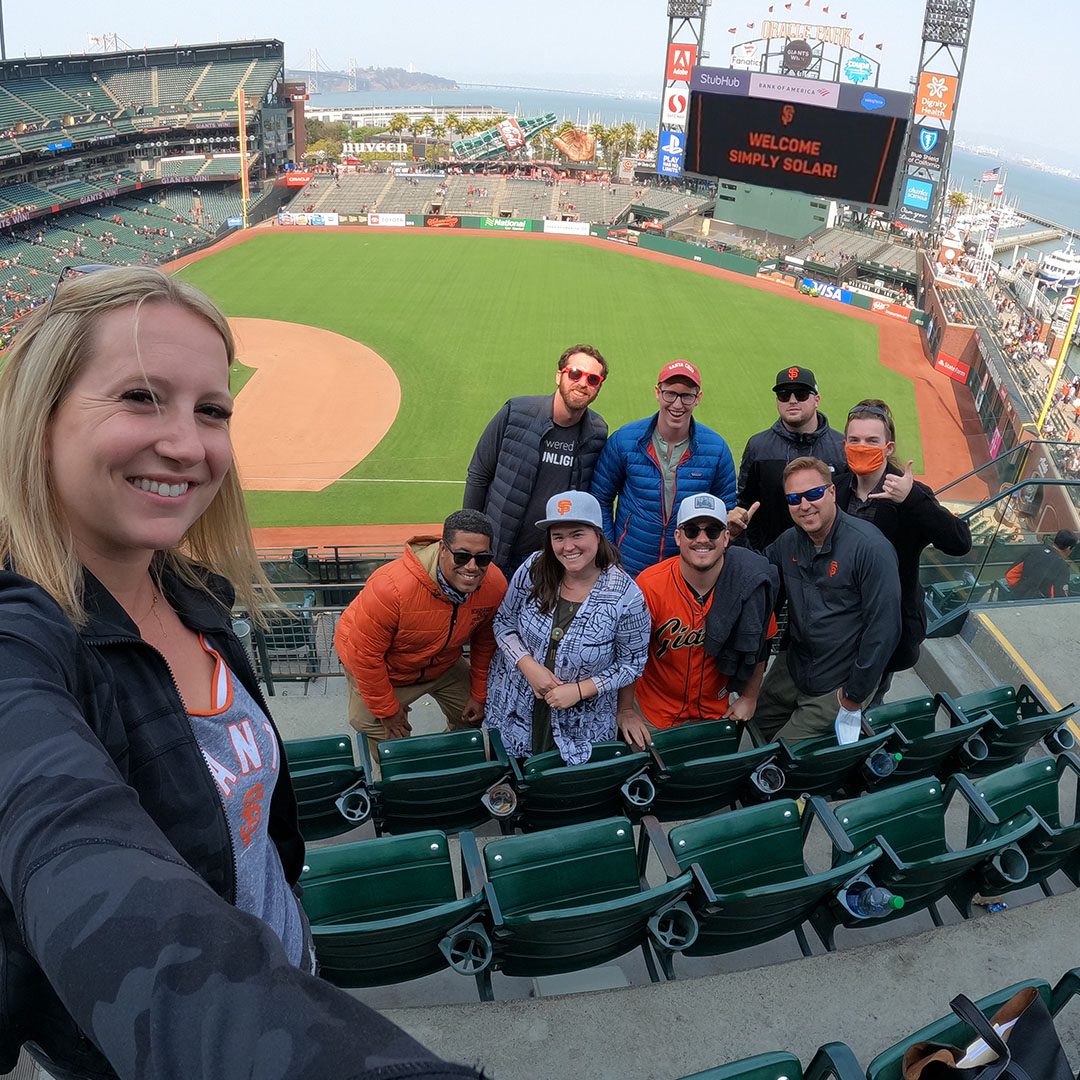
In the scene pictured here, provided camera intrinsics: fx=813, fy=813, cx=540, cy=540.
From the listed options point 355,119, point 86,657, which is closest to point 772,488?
point 86,657

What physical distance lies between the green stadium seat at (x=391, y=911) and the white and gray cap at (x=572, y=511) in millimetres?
1479

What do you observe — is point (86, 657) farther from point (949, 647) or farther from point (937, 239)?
point (937, 239)

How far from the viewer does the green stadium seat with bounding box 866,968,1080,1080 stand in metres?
2.11

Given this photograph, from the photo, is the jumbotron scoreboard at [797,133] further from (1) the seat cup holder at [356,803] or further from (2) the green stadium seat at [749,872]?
(1) the seat cup holder at [356,803]

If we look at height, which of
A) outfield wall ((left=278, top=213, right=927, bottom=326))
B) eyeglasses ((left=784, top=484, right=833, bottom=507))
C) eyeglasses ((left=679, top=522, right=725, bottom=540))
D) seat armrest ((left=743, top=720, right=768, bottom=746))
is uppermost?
eyeglasses ((left=784, top=484, right=833, bottom=507))

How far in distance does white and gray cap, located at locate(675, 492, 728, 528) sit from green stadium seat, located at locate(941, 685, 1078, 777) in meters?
1.78

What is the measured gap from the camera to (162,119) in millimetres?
53188

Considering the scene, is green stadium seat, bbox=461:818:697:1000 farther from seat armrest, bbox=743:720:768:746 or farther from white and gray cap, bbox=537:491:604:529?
seat armrest, bbox=743:720:768:746

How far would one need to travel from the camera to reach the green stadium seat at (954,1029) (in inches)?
83.0

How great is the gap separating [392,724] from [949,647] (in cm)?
400

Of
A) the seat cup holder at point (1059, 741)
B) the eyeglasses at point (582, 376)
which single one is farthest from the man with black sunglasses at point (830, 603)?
the eyeglasses at point (582, 376)

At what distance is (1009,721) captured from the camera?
456 cm

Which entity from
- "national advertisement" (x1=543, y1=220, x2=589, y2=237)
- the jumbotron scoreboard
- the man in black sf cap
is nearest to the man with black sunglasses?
the man in black sf cap

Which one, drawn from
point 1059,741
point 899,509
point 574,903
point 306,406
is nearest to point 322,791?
point 574,903
